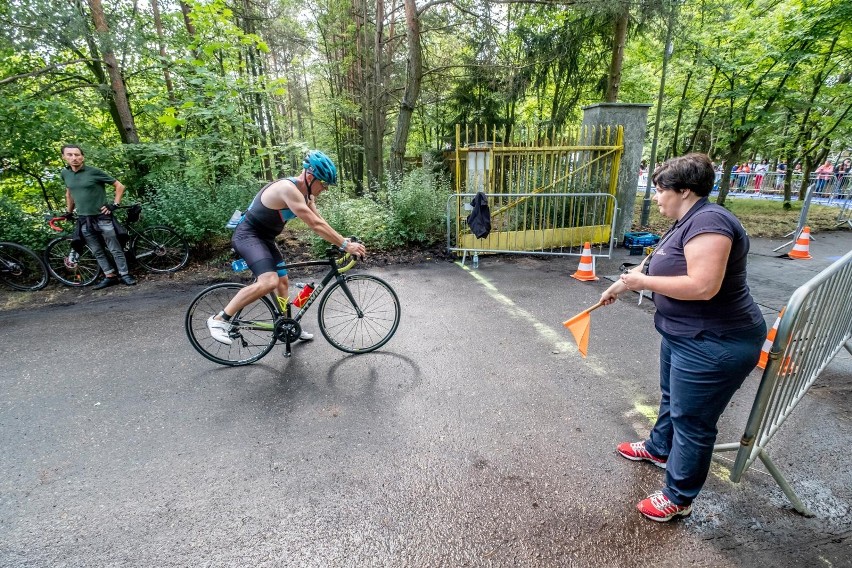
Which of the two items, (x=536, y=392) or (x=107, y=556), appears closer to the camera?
(x=107, y=556)

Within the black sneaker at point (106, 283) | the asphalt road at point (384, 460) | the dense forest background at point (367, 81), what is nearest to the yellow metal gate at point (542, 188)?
the dense forest background at point (367, 81)

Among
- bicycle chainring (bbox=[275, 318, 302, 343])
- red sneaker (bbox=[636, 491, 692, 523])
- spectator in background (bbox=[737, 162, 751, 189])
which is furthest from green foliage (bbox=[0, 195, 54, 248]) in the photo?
spectator in background (bbox=[737, 162, 751, 189])

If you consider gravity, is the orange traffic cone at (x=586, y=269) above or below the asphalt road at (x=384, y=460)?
above

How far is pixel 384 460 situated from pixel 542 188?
6.33 metres

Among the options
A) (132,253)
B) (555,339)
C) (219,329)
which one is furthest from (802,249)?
(132,253)

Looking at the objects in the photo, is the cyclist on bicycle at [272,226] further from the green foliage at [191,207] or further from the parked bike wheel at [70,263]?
the parked bike wheel at [70,263]

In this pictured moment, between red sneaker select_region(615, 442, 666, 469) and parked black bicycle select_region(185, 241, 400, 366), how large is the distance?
7.58 ft

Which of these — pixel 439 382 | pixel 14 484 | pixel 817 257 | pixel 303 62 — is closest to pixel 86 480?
pixel 14 484

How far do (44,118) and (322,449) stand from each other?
7.66 meters

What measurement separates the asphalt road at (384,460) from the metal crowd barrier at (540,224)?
3.35m

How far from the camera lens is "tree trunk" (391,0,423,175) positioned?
9.20 m

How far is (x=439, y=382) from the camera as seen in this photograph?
3.46 metres

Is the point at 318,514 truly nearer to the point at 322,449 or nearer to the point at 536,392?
the point at 322,449

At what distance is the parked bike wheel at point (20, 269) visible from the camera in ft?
19.0
